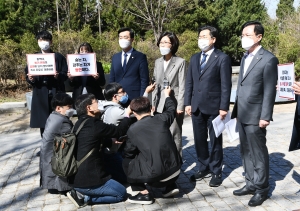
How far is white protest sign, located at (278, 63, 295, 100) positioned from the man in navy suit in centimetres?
207

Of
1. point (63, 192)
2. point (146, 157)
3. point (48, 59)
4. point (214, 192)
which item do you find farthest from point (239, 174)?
point (48, 59)

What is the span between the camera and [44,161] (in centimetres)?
414

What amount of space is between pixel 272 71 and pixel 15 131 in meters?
6.81

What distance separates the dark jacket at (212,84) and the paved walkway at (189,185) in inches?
41.4

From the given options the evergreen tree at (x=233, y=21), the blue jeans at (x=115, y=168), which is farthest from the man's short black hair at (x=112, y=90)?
the evergreen tree at (x=233, y=21)

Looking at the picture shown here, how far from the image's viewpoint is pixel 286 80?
3330 mm

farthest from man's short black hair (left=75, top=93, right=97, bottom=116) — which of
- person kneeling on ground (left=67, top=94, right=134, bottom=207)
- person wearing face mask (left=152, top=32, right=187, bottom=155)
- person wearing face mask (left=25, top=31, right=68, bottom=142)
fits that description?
person wearing face mask (left=25, top=31, right=68, bottom=142)

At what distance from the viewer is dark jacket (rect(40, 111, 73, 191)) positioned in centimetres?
406

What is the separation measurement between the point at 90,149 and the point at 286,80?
2.20 meters

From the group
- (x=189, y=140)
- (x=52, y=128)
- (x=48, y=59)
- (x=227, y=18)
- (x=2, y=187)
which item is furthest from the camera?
(x=227, y=18)

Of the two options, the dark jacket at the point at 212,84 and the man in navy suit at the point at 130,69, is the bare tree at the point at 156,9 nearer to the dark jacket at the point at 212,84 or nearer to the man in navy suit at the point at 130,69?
the man in navy suit at the point at 130,69

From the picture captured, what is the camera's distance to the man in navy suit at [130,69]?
4879 millimetres

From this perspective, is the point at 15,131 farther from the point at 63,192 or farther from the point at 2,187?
the point at 63,192

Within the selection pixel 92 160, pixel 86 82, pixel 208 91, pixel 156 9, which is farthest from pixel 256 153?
pixel 156 9
